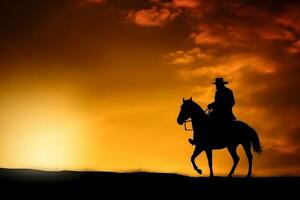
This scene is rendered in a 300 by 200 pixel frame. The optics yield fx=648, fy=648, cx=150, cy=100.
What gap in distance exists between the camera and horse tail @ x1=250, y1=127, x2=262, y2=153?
2602 centimetres

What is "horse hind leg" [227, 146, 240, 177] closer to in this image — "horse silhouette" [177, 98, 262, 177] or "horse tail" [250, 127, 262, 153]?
"horse silhouette" [177, 98, 262, 177]

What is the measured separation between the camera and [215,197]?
66.1 ft

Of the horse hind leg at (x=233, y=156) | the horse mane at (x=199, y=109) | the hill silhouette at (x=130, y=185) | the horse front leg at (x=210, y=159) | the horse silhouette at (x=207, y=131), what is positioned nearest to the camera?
the hill silhouette at (x=130, y=185)

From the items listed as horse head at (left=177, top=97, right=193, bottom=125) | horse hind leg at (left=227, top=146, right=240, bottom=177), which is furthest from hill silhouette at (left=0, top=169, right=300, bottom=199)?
horse head at (left=177, top=97, right=193, bottom=125)

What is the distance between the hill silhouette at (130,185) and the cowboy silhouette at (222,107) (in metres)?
2.20

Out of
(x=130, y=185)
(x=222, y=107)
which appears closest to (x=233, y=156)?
(x=222, y=107)

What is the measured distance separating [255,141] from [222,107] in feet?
7.45

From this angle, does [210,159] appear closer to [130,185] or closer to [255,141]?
[255,141]

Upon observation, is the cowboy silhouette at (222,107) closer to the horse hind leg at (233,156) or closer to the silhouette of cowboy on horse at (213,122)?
the silhouette of cowboy on horse at (213,122)

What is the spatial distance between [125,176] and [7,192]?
5.00 m

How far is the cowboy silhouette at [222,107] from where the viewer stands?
2511 centimetres

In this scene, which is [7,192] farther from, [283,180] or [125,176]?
[283,180]

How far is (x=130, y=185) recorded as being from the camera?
22078 millimetres

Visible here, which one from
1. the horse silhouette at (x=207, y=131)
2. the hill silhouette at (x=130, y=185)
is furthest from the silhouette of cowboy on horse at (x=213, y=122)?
the hill silhouette at (x=130, y=185)
